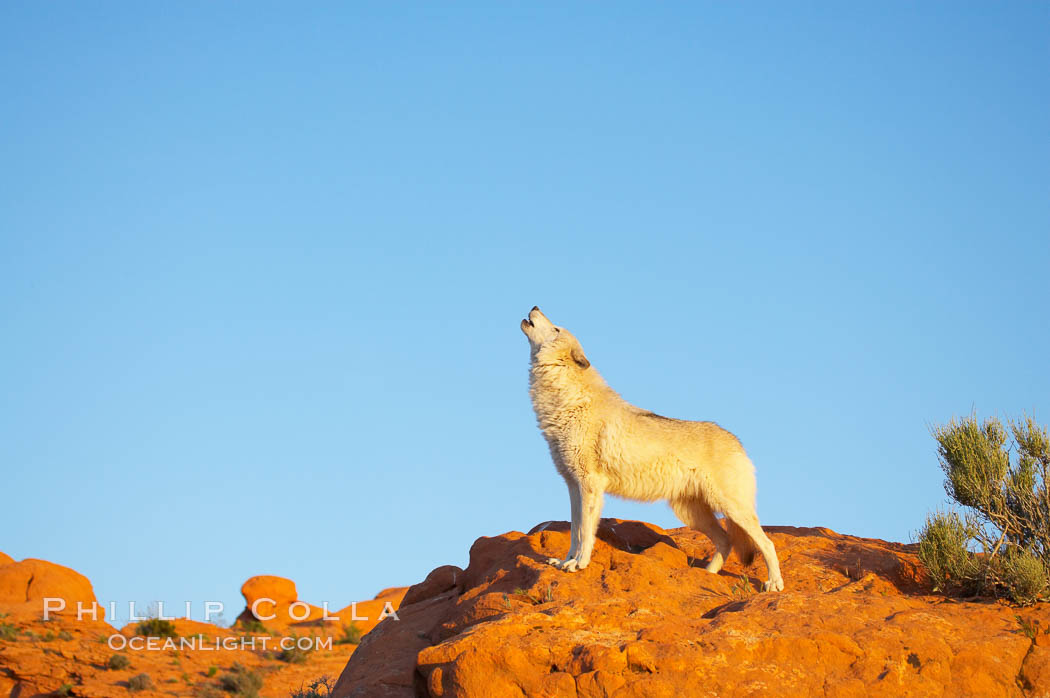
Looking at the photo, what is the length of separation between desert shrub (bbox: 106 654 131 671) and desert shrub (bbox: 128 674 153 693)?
1310 mm

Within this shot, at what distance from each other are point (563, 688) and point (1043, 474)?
261 inches

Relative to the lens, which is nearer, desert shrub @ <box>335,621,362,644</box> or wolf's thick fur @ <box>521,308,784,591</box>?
wolf's thick fur @ <box>521,308,784,591</box>

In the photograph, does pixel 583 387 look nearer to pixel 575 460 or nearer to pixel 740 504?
pixel 575 460

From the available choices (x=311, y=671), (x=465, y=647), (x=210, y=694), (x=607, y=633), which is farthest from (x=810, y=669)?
(x=311, y=671)

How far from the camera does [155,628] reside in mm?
27047

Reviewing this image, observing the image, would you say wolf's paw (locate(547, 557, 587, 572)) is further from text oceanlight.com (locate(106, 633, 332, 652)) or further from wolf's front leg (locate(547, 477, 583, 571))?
text oceanlight.com (locate(106, 633, 332, 652))

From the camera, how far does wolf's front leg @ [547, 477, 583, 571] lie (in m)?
9.73

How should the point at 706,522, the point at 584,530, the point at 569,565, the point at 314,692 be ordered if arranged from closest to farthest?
the point at 569,565 → the point at 584,530 → the point at 706,522 → the point at 314,692

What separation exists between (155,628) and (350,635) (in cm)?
584

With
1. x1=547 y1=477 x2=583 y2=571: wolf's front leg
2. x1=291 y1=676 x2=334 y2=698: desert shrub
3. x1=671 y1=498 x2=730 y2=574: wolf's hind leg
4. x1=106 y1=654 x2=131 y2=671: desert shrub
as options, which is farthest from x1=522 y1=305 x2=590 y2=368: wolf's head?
x1=106 y1=654 x2=131 y2=671: desert shrub

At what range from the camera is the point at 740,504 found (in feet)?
32.2

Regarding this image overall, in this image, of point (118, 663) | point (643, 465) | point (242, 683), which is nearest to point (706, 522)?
point (643, 465)

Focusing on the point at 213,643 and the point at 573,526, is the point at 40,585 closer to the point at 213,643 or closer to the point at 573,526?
the point at 213,643

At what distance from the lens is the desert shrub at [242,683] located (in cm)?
2134
